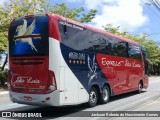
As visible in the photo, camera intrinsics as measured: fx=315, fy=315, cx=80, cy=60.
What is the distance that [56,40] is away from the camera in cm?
1079

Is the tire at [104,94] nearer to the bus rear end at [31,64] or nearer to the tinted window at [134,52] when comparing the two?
the tinted window at [134,52]

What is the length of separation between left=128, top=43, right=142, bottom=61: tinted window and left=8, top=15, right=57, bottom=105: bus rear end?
7763 millimetres

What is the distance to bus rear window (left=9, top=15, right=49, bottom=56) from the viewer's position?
10.9m

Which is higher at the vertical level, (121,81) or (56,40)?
(56,40)

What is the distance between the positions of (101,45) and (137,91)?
261 inches

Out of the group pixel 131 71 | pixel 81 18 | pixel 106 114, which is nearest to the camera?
pixel 106 114

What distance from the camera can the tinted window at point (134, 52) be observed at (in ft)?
57.9

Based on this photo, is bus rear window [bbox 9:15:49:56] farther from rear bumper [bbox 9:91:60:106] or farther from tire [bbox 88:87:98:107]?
tire [bbox 88:87:98:107]

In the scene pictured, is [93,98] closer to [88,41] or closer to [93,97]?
[93,97]

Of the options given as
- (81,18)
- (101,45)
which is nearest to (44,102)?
(101,45)

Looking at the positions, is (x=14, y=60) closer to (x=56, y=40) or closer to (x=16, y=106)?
(x=56, y=40)

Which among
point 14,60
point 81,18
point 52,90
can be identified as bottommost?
point 52,90

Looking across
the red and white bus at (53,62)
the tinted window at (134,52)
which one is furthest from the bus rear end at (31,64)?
the tinted window at (134,52)

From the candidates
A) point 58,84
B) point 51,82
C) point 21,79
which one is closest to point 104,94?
point 58,84
